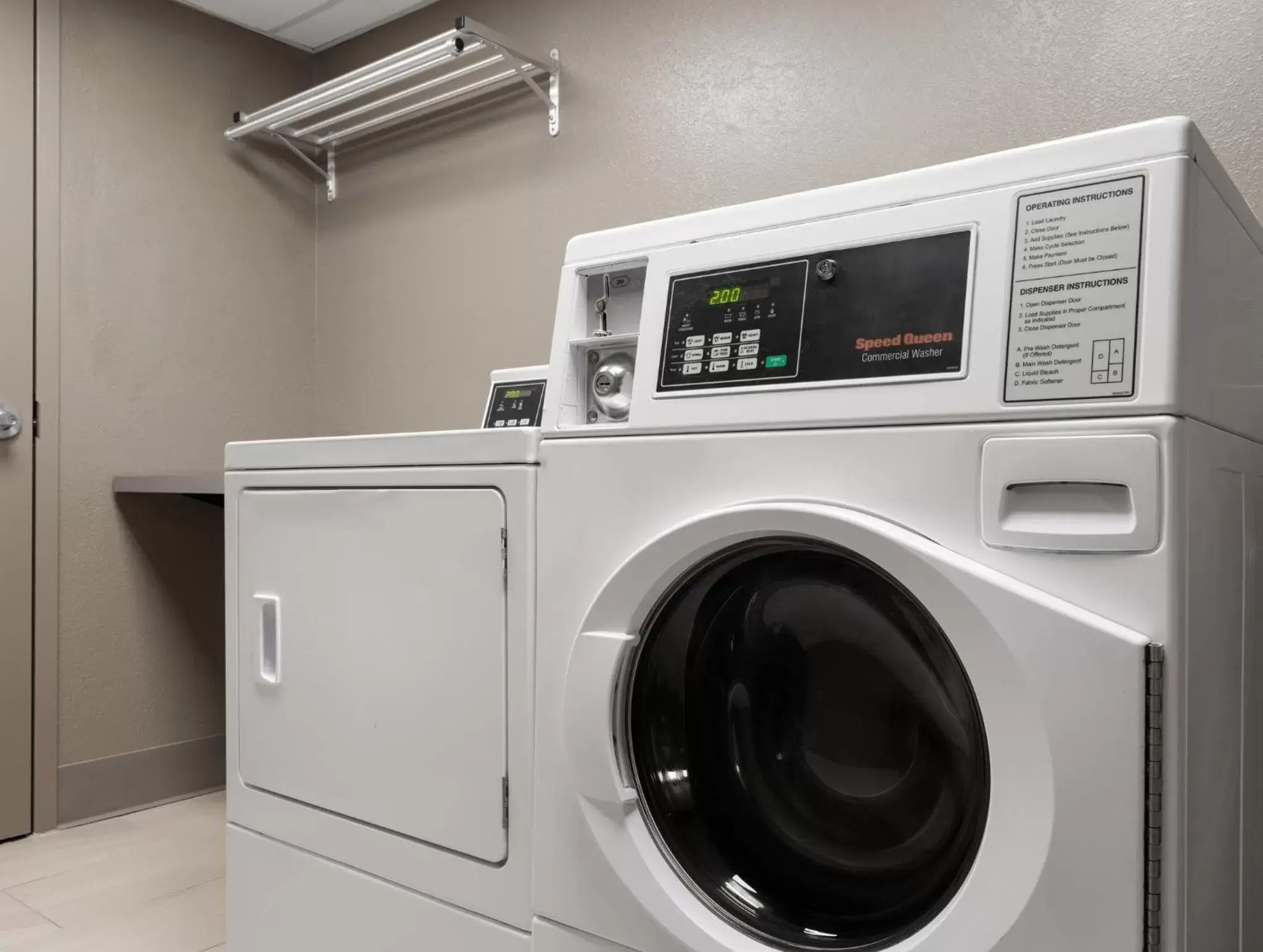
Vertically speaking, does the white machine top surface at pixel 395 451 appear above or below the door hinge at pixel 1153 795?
above

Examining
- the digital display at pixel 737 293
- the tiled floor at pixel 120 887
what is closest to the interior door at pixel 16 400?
the tiled floor at pixel 120 887

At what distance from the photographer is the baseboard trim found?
238cm

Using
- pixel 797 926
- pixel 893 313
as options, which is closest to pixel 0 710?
pixel 797 926

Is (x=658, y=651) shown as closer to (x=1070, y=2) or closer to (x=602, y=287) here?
(x=602, y=287)

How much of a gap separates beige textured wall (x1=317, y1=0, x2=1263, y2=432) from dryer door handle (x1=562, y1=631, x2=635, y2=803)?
118 centimetres

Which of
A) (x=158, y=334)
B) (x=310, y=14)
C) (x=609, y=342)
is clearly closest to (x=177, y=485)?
(x=158, y=334)

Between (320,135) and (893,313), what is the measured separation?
2.33 metres

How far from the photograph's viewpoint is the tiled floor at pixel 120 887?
70.9 inches

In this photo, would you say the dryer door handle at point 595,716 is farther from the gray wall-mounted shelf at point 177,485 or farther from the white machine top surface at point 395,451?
the gray wall-mounted shelf at point 177,485

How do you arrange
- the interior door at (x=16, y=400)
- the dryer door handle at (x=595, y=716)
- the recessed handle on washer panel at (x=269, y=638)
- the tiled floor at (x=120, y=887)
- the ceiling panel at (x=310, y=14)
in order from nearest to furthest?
the dryer door handle at (x=595, y=716), the recessed handle on washer panel at (x=269, y=638), the tiled floor at (x=120, y=887), the interior door at (x=16, y=400), the ceiling panel at (x=310, y=14)

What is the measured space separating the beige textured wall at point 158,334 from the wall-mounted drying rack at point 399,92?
114 millimetres

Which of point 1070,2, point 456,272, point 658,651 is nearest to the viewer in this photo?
point 658,651

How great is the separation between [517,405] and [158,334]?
1.26 m

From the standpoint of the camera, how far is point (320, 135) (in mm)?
2812
